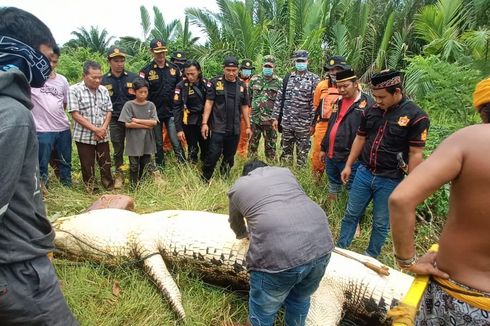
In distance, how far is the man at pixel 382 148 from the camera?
117 inches

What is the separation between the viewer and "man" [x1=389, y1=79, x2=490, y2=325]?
1385 millimetres

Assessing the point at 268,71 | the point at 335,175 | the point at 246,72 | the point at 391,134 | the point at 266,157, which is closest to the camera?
the point at 391,134

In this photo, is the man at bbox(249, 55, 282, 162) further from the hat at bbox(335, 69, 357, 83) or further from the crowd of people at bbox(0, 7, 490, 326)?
the hat at bbox(335, 69, 357, 83)

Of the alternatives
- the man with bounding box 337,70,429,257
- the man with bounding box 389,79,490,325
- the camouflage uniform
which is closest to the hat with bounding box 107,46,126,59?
the camouflage uniform

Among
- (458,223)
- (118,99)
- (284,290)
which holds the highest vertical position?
(458,223)

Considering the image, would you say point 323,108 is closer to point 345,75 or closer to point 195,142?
point 345,75

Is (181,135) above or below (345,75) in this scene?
below

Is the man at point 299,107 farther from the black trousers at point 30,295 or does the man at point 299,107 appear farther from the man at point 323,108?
the black trousers at point 30,295

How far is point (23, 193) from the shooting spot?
55.7 inches

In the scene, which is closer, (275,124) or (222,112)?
(222,112)

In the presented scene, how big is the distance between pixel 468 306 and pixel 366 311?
Result: 4.39 feet

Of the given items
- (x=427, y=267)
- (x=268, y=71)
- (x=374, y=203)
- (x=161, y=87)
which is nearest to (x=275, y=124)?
(x=268, y=71)

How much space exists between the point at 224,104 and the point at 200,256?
2.63m

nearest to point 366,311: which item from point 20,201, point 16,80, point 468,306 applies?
point 468,306
